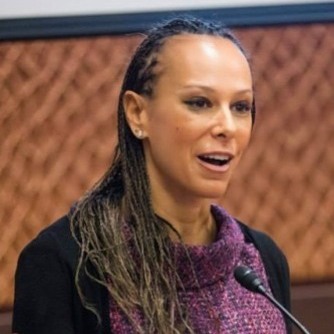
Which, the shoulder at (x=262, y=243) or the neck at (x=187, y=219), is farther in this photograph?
the shoulder at (x=262, y=243)

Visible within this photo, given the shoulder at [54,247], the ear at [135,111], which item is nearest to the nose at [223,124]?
the ear at [135,111]

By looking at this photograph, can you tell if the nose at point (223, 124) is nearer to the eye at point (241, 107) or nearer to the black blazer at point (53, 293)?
the eye at point (241, 107)

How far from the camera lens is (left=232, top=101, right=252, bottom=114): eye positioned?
3.56ft

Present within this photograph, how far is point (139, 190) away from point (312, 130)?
683 mm

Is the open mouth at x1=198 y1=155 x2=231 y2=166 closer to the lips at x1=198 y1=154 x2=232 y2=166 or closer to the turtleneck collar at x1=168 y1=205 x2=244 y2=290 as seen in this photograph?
the lips at x1=198 y1=154 x2=232 y2=166

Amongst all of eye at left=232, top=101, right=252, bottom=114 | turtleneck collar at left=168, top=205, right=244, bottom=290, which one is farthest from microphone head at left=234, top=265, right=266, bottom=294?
eye at left=232, top=101, right=252, bottom=114

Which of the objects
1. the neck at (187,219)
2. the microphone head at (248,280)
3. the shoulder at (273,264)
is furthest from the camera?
the shoulder at (273,264)

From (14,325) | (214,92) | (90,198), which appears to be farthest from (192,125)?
(14,325)

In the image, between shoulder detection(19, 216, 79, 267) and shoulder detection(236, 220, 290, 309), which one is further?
shoulder detection(236, 220, 290, 309)

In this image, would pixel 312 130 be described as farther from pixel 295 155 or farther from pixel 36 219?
pixel 36 219

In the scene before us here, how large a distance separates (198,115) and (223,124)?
32 mm

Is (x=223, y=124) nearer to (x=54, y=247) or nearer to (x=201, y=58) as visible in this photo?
(x=201, y=58)

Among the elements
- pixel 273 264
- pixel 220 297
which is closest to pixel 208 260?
pixel 220 297

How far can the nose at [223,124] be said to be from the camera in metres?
1.04
